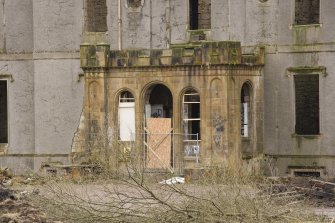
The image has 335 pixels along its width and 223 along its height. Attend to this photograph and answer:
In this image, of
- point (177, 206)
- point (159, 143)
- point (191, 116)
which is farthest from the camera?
point (191, 116)

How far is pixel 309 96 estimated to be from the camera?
32469mm

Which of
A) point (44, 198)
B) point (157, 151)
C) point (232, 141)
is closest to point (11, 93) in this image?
point (157, 151)

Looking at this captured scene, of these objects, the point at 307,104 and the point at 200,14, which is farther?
the point at 200,14

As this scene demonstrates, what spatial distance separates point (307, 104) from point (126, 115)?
612 centimetres

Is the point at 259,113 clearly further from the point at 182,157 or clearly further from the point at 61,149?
the point at 61,149

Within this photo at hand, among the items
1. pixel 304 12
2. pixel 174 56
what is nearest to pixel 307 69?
pixel 304 12

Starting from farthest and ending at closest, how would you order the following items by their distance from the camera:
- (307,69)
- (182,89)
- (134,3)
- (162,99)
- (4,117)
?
(4,117) → (134,3) → (162,99) → (307,69) → (182,89)

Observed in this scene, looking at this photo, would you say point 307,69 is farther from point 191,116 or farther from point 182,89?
point 182,89

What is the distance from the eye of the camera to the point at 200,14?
3431 centimetres

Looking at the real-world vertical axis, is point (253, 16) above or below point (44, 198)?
above

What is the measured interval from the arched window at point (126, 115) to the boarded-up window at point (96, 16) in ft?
13.2

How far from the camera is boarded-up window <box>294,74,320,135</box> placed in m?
32.4

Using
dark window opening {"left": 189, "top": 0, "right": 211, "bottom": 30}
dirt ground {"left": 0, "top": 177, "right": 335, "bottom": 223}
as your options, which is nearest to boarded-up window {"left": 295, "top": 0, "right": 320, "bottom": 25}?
dark window opening {"left": 189, "top": 0, "right": 211, "bottom": 30}

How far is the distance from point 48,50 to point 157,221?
56.5 ft
